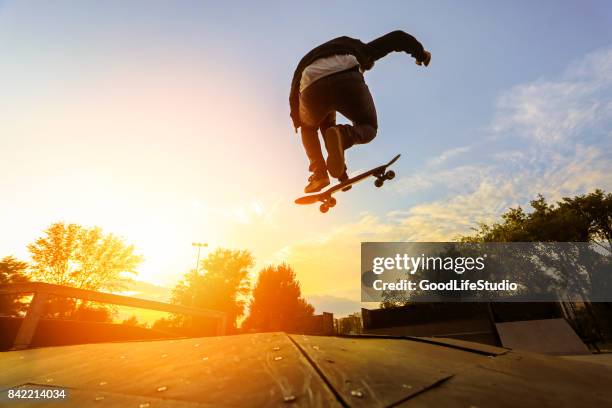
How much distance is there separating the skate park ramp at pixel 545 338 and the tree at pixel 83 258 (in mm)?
29959

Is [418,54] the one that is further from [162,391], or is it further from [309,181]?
[162,391]

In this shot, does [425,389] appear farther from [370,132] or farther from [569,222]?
[569,222]

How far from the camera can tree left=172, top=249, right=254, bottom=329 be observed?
40.2 meters

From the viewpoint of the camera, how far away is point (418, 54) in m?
3.53

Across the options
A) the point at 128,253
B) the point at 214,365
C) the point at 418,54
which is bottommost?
the point at 214,365

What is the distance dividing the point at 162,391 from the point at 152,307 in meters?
5.93

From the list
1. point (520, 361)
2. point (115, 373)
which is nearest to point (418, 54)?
point (520, 361)

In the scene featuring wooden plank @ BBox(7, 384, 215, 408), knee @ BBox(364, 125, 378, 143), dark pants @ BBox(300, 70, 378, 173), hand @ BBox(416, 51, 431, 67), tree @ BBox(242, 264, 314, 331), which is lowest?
wooden plank @ BBox(7, 384, 215, 408)

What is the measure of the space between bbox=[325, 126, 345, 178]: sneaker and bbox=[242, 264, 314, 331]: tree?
1459 inches

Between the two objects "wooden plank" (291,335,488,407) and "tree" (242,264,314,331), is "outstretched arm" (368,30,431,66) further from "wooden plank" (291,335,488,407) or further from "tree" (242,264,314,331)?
"tree" (242,264,314,331)

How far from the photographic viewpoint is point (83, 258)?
28344mm

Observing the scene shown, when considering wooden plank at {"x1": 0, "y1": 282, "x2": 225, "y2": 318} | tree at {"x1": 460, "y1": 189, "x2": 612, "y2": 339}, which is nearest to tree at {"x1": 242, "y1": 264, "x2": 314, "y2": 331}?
tree at {"x1": 460, "y1": 189, "x2": 612, "y2": 339}

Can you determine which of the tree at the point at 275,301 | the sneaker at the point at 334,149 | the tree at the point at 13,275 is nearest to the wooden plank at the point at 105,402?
the sneaker at the point at 334,149

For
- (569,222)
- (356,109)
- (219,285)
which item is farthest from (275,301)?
(356,109)
